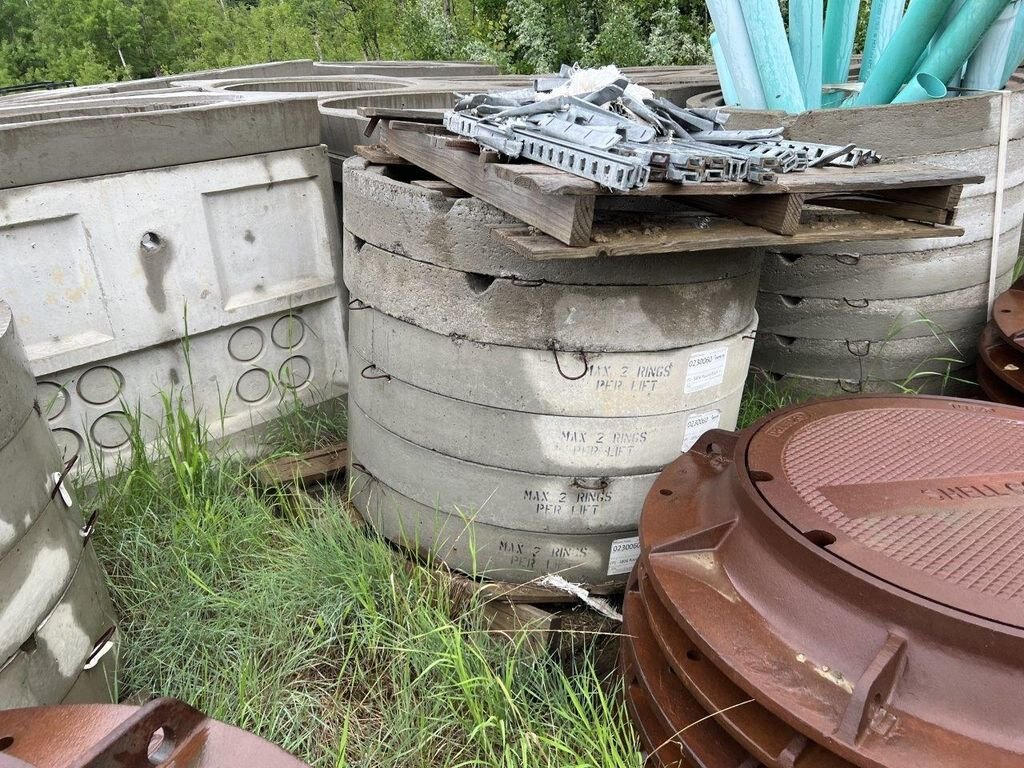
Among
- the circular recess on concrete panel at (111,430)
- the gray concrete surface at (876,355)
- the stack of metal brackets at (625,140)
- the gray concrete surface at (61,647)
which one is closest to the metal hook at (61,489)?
the gray concrete surface at (61,647)

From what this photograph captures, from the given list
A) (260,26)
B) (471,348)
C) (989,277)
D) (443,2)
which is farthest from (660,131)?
(260,26)

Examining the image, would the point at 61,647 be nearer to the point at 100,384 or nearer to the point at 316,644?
the point at 316,644

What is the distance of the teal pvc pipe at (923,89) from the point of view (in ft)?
9.64

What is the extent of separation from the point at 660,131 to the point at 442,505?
50.9 inches

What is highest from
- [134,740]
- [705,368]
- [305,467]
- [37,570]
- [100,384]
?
[134,740]

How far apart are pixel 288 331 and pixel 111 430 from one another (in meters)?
0.80

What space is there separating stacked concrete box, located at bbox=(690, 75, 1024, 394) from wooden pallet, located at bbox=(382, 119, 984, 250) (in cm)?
85

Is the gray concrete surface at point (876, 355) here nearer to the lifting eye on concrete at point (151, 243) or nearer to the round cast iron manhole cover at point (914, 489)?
the round cast iron manhole cover at point (914, 489)

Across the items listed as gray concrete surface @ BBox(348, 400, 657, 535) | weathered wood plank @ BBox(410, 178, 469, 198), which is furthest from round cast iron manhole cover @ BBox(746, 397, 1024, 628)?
weathered wood plank @ BBox(410, 178, 469, 198)

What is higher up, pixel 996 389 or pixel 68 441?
pixel 996 389

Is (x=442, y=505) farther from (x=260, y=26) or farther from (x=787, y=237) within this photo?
(x=260, y=26)

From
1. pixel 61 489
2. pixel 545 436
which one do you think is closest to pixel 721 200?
Answer: pixel 545 436

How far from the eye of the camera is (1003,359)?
2781 millimetres

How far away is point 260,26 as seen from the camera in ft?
61.0
